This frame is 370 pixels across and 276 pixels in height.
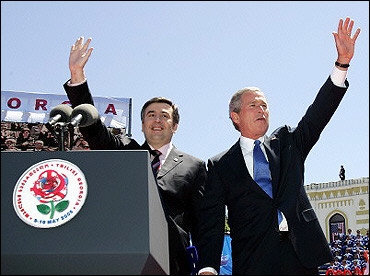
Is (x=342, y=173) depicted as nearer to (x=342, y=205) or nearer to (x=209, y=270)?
(x=342, y=205)

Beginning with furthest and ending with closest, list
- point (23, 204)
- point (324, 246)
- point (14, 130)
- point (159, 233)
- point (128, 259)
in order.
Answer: point (14, 130)
point (324, 246)
point (159, 233)
point (23, 204)
point (128, 259)

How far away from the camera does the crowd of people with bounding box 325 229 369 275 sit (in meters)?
18.4

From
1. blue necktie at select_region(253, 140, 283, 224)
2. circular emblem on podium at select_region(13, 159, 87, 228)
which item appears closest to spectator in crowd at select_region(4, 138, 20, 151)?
blue necktie at select_region(253, 140, 283, 224)

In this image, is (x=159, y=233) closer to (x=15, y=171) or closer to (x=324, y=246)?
(x=15, y=171)

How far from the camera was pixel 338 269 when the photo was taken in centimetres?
1869

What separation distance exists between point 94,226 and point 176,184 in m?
1.07

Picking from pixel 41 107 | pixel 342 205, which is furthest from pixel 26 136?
pixel 342 205

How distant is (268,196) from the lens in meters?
2.72

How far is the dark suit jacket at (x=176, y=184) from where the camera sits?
2.70 metres

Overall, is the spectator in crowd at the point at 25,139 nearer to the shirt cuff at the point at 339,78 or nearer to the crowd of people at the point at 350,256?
the crowd of people at the point at 350,256

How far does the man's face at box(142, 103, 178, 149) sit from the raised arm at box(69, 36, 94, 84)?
0.44 metres

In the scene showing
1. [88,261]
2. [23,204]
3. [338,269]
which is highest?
[23,204]

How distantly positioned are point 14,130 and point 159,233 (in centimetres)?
1409

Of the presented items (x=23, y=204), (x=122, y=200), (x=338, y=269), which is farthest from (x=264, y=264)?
(x=338, y=269)
